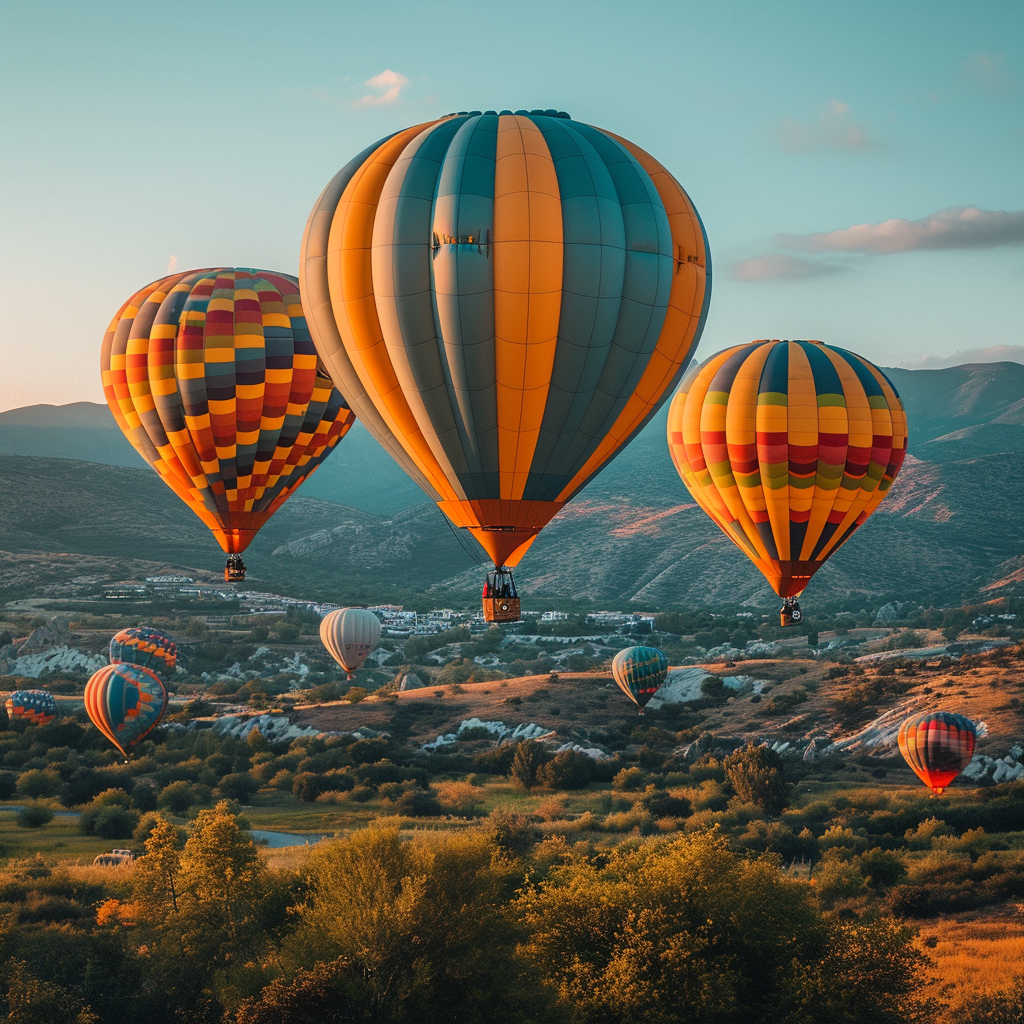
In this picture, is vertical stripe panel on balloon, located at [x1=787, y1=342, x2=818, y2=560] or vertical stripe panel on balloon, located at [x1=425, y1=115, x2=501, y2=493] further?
vertical stripe panel on balloon, located at [x1=787, y1=342, x2=818, y2=560]

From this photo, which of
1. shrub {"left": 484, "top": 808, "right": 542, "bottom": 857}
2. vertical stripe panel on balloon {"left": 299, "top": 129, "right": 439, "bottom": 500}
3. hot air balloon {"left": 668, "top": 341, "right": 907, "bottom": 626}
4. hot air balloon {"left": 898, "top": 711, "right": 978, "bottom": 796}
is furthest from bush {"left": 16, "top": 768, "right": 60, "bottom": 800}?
hot air balloon {"left": 898, "top": 711, "right": 978, "bottom": 796}

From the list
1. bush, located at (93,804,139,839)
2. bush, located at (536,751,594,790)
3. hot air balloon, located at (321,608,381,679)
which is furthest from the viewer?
hot air balloon, located at (321,608,381,679)

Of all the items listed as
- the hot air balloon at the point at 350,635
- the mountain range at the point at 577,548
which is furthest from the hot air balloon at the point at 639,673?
the mountain range at the point at 577,548

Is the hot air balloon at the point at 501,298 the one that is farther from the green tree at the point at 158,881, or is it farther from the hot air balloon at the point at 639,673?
the hot air balloon at the point at 639,673

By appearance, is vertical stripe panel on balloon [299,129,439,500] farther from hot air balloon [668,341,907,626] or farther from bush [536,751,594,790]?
bush [536,751,594,790]

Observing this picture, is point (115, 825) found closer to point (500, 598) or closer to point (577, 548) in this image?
point (500, 598)
